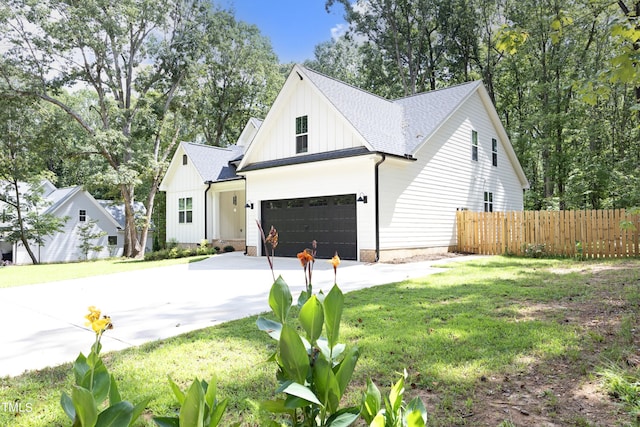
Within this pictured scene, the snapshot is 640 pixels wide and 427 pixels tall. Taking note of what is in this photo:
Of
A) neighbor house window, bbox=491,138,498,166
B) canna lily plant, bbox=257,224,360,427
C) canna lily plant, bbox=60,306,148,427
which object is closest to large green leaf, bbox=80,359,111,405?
canna lily plant, bbox=60,306,148,427

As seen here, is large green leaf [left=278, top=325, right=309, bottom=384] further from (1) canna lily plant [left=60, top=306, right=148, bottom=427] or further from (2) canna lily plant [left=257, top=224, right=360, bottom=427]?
(1) canna lily plant [left=60, top=306, right=148, bottom=427]

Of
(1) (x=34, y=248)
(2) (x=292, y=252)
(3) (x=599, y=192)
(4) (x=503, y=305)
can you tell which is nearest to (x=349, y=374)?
(4) (x=503, y=305)

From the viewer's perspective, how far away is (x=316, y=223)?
13141 millimetres

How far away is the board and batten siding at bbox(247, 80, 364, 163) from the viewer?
12.5 m

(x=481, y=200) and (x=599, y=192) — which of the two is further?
(x=599, y=192)

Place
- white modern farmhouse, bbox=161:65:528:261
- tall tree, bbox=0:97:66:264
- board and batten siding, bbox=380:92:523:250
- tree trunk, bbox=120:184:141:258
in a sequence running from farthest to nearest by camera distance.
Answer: tree trunk, bbox=120:184:141:258, tall tree, bbox=0:97:66:264, board and batten siding, bbox=380:92:523:250, white modern farmhouse, bbox=161:65:528:261

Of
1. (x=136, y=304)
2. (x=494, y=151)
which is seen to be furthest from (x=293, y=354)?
(x=494, y=151)

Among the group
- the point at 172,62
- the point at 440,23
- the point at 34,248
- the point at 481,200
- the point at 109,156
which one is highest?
the point at 440,23

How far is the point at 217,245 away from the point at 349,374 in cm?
1729

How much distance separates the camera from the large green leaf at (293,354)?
1371mm

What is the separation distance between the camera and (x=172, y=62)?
67.1 ft

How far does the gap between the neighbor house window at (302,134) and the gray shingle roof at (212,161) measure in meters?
4.85

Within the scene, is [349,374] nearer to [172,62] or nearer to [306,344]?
[306,344]

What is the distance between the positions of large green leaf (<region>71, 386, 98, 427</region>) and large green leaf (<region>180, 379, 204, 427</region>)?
241mm
